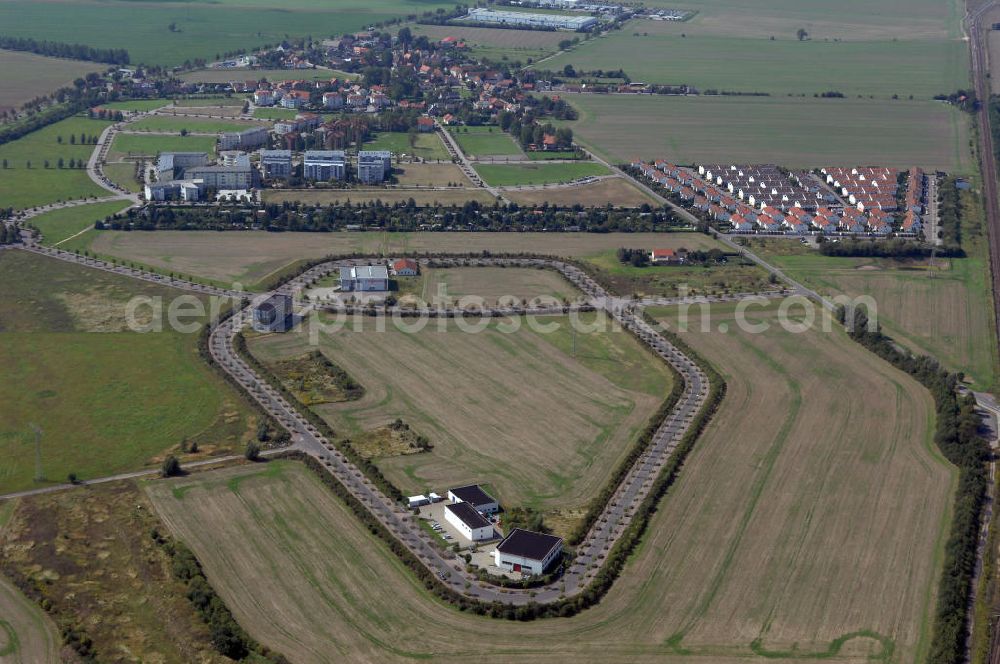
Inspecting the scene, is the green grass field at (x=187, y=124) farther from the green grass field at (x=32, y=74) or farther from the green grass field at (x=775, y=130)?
the green grass field at (x=775, y=130)

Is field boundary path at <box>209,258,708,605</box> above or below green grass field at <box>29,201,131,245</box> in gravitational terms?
below

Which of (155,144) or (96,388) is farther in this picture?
(155,144)

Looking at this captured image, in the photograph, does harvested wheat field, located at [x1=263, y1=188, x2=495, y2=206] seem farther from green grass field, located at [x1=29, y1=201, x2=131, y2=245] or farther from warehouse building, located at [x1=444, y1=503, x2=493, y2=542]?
warehouse building, located at [x1=444, y1=503, x2=493, y2=542]

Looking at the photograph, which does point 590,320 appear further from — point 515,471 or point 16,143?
point 16,143

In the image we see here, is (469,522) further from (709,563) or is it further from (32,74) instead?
(32,74)

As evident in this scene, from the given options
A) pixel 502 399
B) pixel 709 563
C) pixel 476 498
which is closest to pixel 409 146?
pixel 502 399

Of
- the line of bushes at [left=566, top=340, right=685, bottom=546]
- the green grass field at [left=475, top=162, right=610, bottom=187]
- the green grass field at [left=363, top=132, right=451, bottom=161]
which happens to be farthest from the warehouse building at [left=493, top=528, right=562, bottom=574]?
the green grass field at [left=363, top=132, right=451, bottom=161]
